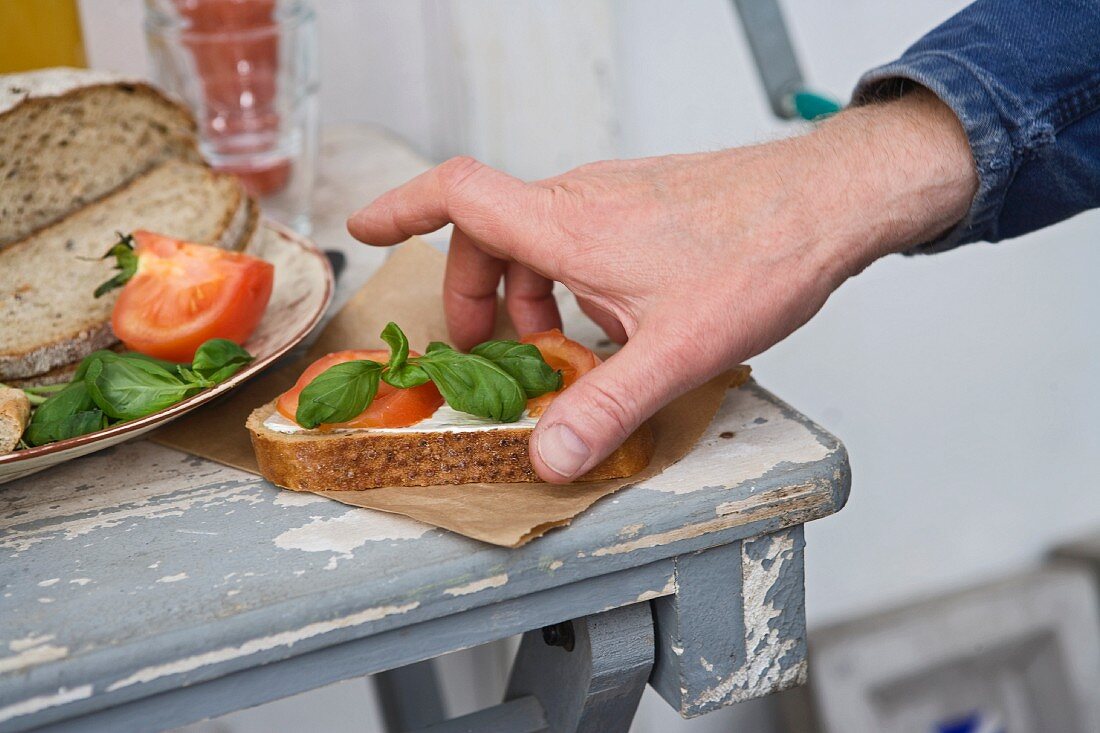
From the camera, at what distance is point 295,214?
1.36m

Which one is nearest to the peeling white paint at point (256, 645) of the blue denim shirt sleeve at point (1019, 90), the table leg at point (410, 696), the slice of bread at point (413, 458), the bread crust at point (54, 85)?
the slice of bread at point (413, 458)

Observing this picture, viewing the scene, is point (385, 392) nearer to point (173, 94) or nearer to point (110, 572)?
point (110, 572)

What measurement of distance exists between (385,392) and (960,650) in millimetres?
1593

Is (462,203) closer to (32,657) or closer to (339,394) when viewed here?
(339,394)

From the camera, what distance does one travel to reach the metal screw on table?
82 cm

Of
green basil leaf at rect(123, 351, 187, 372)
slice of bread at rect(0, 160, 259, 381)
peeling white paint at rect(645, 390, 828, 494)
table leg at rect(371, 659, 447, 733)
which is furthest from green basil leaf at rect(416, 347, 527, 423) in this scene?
table leg at rect(371, 659, 447, 733)

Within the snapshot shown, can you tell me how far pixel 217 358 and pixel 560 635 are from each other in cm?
34

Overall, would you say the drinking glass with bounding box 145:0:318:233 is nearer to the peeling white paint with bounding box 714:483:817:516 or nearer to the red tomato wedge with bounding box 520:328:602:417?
the red tomato wedge with bounding box 520:328:602:417

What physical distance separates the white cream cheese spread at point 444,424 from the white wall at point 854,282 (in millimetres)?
1072

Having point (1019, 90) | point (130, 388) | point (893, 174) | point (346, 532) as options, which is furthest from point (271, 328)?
point (1019, 90)

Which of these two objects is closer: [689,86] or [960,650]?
[689,86]

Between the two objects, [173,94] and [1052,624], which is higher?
[173,94]

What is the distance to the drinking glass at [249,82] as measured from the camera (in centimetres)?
139

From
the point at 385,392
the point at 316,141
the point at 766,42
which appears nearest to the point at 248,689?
the point at 385,392
